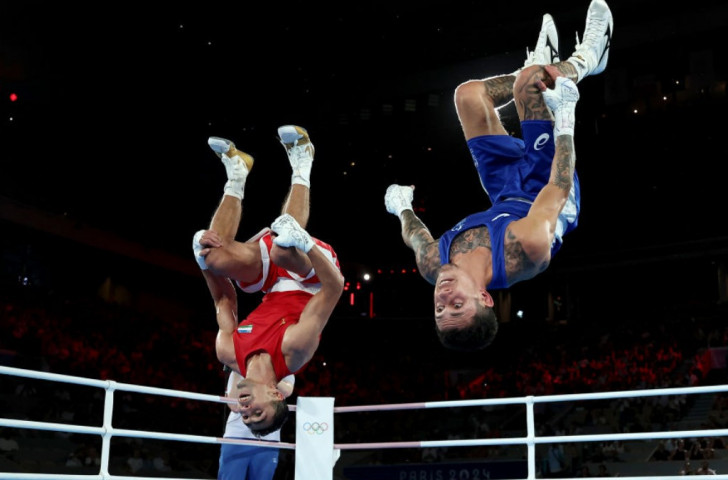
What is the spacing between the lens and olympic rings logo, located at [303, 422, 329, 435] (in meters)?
4.38

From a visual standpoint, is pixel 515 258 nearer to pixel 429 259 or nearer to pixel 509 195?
pixel 429 259

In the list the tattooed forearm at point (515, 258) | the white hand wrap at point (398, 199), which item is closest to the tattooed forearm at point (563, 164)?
the tattooed forearm at point (515, 258)

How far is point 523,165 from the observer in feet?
13.7

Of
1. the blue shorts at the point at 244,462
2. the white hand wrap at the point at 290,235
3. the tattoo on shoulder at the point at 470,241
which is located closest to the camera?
the tattoo on shoulder at the point at 470,241

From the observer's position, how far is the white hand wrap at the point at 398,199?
4.27 meters

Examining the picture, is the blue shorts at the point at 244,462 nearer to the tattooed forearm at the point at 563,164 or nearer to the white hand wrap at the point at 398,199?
the white hand wrap at the point at 398,199

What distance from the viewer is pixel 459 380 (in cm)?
1723

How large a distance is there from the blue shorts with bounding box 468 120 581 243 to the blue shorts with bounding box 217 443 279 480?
1888 millimetres

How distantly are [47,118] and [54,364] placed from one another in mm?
4123

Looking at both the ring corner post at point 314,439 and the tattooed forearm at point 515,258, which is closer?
the tattooed forearm at point 515,258

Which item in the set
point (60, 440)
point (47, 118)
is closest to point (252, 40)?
point (47, 118)

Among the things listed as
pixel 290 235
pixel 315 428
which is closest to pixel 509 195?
pixel 290 235

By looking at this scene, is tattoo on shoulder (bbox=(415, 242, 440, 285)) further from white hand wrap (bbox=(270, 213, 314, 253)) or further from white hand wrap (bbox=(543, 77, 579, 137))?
white hand wrap (bbox=(543, 77, 579, 137))

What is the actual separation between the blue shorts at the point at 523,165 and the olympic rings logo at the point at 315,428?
1540mm
